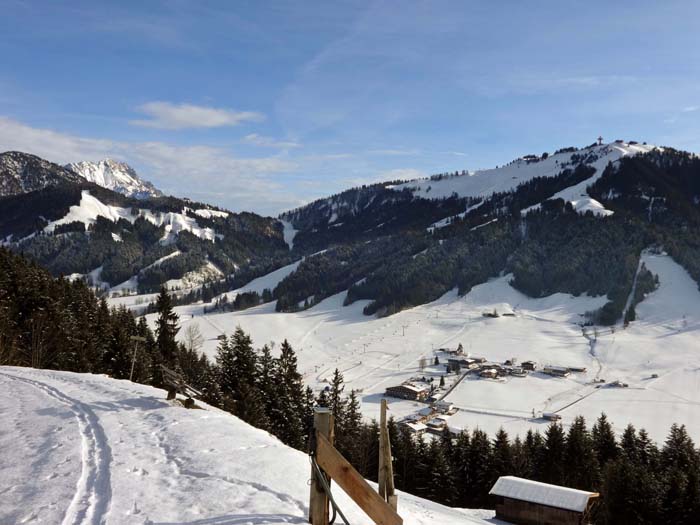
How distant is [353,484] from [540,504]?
22647 millimetres

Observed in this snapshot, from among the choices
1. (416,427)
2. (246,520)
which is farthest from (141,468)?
(416,427)

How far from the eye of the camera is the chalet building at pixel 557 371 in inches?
3945

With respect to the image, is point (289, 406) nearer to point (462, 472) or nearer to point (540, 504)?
point (462, 472)

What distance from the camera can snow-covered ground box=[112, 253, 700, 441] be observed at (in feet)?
262

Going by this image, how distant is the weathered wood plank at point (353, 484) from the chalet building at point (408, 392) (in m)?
82.9

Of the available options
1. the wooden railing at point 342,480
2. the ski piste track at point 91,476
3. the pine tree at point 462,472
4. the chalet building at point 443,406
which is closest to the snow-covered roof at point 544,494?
the pine tree at point 462,472

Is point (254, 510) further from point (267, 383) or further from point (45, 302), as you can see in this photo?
point (45, 302)

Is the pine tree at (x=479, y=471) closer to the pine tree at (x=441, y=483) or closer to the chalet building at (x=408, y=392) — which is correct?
the pine tree at (x=441, y=483)

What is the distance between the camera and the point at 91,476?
8703 mm

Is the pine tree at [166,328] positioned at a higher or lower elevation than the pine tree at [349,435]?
higher

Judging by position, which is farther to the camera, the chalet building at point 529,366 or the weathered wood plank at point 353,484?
the chalet building at point 529,366

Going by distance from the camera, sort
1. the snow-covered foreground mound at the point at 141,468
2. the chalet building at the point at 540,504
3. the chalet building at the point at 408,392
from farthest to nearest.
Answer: the chalet building at the point at 408,392 < the chalet building at the point at 540,504 < the snow-covered foreground mound at the point at 141,468

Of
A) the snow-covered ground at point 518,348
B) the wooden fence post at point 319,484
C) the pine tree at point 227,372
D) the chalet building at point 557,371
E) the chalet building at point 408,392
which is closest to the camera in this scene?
the wooden fence post at point 319,484

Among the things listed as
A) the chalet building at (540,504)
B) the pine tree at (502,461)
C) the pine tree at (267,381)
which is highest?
the pine tree at (267,381)
